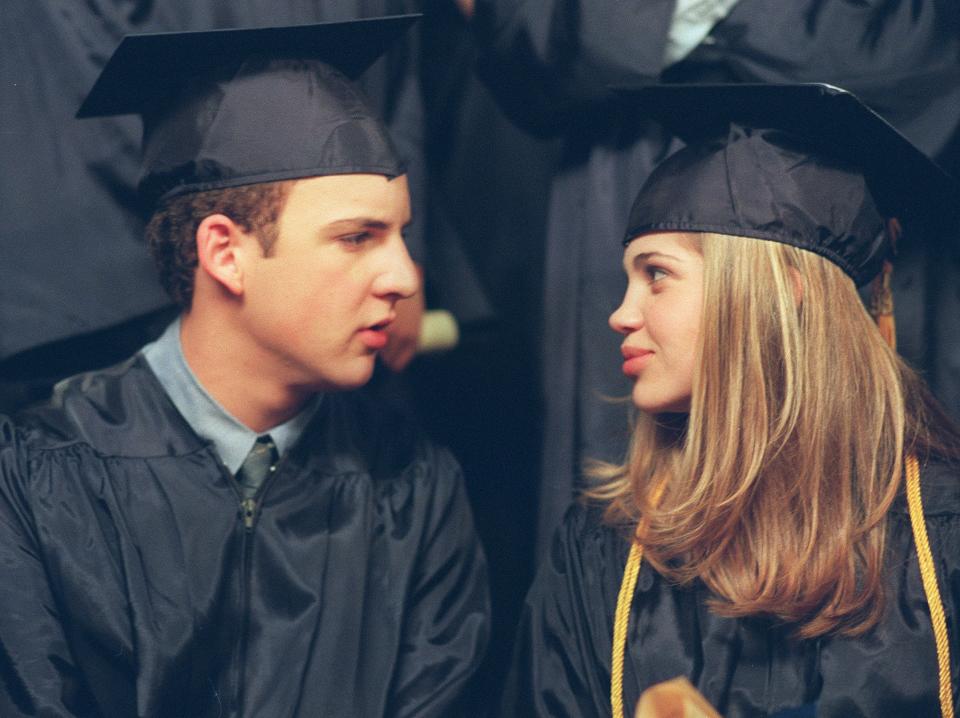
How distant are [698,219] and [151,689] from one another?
2.80 ft

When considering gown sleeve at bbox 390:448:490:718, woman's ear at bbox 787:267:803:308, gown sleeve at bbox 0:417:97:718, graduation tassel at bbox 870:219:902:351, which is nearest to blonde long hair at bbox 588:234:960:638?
woman's ear at bbox 787:267:803:308

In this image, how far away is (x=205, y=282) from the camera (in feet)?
5.82

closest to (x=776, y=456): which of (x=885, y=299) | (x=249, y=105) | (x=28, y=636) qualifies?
(x=885, y=299)

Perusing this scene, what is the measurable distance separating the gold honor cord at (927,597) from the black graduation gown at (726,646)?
13 mm

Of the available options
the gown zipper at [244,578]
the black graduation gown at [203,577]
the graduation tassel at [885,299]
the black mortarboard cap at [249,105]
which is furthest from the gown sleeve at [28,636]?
the graduation tassel at [885,299]

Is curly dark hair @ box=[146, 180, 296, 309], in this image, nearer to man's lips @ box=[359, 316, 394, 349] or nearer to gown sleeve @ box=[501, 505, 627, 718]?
man's lips @ box=[359, 316, 394, 349]

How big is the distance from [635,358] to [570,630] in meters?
0.35

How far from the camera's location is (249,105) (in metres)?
1.71

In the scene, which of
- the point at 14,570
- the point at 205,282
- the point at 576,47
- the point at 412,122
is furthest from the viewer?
the point at 412,122

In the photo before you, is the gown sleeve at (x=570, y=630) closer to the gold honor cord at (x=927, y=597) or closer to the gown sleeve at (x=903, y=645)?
the gold honor cord at (x=927, y=597)

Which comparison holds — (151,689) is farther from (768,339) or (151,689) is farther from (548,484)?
(768,339)

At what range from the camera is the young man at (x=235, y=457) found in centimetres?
168

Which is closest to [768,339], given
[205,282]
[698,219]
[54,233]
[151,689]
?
[698,219]

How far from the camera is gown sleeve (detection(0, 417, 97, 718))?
1.63 metres
